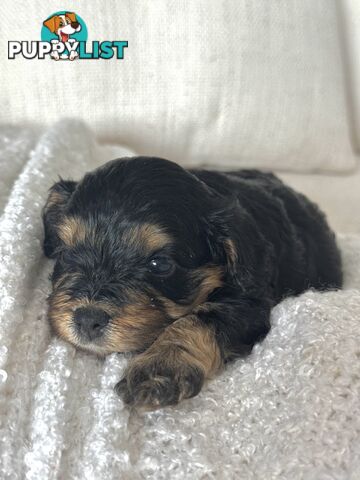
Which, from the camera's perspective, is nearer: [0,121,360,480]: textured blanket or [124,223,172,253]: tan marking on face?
[0,121,360,480]: textured blanket

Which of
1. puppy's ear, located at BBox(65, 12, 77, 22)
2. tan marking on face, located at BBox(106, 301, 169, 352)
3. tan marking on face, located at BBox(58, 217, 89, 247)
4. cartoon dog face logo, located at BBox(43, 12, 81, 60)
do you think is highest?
puppy's ear, located at BBox(65, 12, 77, 22)

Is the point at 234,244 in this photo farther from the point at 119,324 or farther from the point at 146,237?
the point at 119,324

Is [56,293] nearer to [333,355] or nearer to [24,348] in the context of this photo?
[24,348]

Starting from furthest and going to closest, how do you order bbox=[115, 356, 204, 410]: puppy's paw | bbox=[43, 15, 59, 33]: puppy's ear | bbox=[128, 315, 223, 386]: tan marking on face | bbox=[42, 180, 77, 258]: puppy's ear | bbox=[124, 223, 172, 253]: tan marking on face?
bbox=[43, 15, 59, 33]: puppy's ear
bbox=[42, 180, 77, 258]: puppy's ear
bbox=[124, 223, 172, 253]: tan marking on face
bbox=[128, 315, 223, 386]: tan marking on face
bbox=[115, 356, 204, 410]: puppy's paw

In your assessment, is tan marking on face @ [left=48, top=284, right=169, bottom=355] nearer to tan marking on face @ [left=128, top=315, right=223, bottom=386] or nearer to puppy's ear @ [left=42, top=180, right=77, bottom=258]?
tan marking on face @ [left=128, top=315, right=223, bottom=386]

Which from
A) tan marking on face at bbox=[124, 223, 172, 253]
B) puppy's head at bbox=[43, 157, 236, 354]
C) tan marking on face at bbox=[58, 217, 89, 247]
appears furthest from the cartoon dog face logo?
tan marking on face at bbox=[124, 223, 172, 253]

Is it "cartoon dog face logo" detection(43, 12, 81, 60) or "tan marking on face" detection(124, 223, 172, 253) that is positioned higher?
"cartoon dog face logo" detection(43, 12, 81, 60)

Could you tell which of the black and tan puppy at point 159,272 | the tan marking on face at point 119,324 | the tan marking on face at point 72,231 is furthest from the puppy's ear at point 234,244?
the tan marking on face at point 72,231
